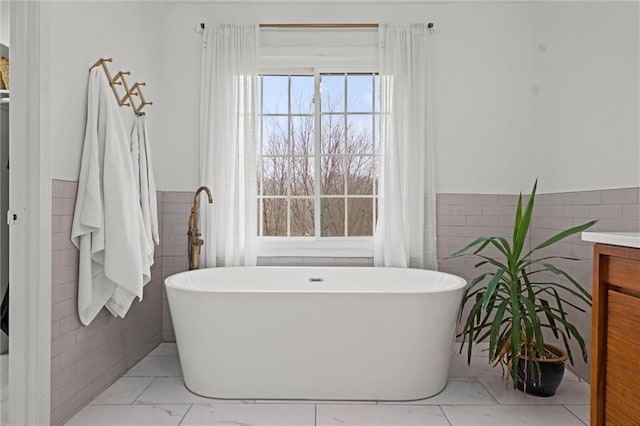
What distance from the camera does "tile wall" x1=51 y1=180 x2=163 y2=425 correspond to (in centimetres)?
219

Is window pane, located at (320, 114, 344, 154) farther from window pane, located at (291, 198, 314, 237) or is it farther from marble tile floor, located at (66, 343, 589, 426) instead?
marble tile floor, located at (66, 343, 589, 426)

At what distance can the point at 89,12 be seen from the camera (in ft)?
8.23

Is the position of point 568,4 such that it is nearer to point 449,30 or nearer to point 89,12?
point 449,30

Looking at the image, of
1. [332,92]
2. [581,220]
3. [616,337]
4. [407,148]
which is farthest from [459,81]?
[616,337]

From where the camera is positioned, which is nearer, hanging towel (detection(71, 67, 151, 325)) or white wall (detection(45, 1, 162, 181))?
white wall (detection(45, 1, 162, 181))

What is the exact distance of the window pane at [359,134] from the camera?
3.66 m

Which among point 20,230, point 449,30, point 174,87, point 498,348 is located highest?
point 449,30

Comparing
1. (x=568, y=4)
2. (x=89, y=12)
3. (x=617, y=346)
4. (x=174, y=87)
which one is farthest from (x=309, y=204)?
(x=617, y=346)

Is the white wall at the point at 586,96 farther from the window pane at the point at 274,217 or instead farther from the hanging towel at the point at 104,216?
the hanging towel at the point at 104,216

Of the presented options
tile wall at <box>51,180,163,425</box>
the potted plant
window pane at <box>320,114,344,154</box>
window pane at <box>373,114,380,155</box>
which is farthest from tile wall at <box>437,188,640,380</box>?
tile wall at <box>51,180,163,425</box>

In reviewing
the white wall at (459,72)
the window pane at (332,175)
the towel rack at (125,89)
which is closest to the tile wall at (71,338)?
the towel rack at (125,89)

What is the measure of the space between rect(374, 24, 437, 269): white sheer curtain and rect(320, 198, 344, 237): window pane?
345 mm

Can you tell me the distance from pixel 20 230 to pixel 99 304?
0.58m

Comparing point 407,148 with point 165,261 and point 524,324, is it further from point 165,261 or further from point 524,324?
point 165,261
